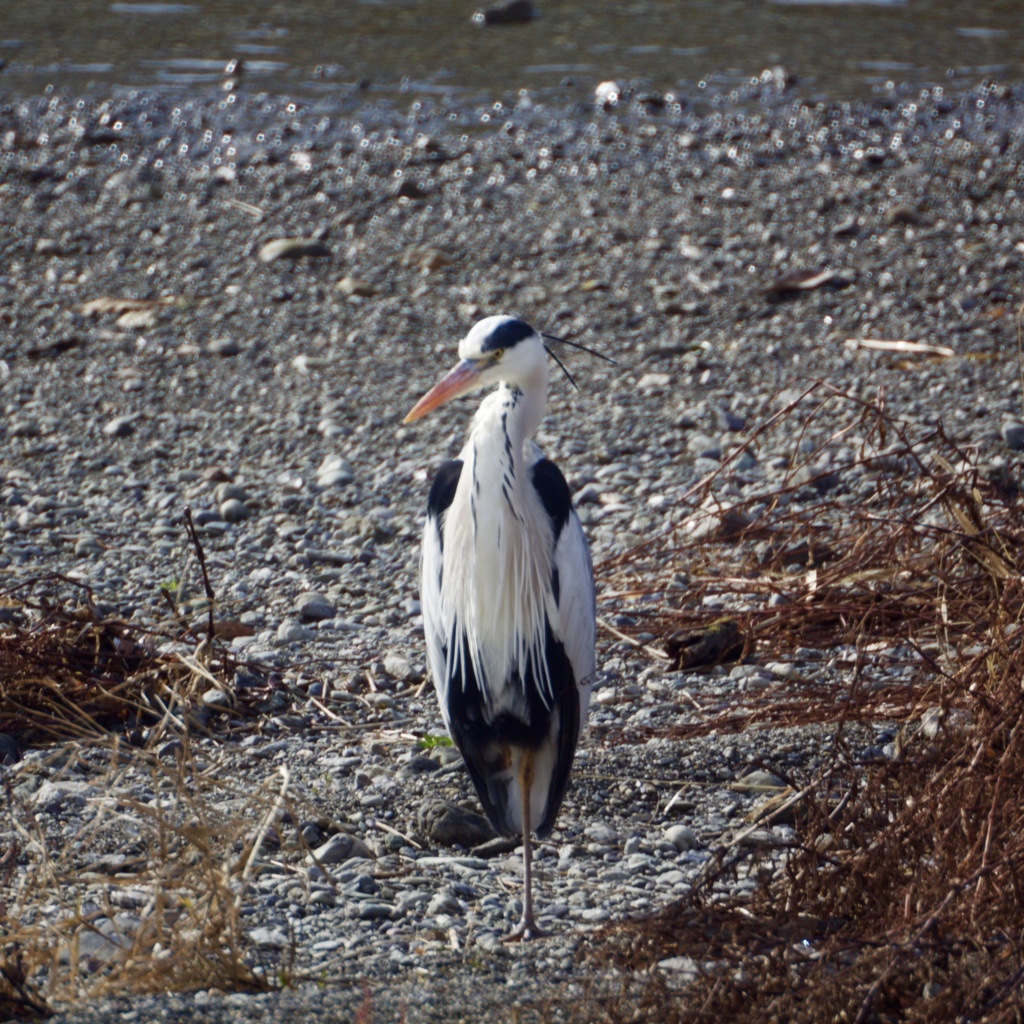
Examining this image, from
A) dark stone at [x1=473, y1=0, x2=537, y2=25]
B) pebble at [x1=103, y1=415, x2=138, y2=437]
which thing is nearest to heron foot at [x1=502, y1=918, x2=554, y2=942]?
pebble at [x1=103, y1=415, x2=138, y2=437]

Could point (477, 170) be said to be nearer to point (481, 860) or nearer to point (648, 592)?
point (648, 592)

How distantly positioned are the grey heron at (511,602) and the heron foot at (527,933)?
0.08 metres

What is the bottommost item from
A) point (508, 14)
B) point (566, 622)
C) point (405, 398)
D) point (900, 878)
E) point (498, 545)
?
point (405, 398)

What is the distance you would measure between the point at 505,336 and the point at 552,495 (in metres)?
0.39

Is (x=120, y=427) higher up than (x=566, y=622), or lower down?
lower down

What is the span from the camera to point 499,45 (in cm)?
1371

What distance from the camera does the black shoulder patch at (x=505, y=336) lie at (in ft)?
10.3

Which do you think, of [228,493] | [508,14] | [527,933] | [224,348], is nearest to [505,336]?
[527,933]

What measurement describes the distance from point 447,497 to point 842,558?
181cm

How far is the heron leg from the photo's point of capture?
2830mm

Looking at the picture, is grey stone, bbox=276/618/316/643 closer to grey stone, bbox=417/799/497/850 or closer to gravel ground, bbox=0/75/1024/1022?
gravel ground, bbox=0/75/1024/1022

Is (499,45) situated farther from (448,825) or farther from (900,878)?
(900,878)

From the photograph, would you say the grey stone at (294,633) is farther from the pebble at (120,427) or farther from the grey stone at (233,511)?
the pebble at (120,427)

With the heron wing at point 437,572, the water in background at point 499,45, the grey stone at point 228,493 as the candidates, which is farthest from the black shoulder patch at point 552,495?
the water in background at point 499,45
